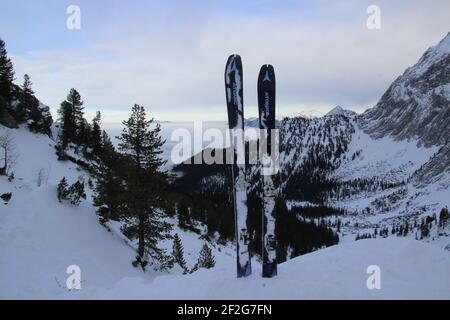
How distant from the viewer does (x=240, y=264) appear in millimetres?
10867

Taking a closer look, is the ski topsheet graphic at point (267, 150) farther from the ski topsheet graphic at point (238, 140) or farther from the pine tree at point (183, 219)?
the pine tree at point (183, 219)

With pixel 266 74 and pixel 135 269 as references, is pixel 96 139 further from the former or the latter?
pixel 266 74

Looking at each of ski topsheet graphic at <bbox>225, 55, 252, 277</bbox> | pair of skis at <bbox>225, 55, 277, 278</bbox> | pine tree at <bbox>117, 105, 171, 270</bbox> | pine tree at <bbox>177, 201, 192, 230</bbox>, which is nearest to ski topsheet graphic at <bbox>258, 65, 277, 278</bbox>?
pair of skis at <bbox>225, 55, 277, 278</bbox>

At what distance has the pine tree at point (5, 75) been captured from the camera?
5406 cm

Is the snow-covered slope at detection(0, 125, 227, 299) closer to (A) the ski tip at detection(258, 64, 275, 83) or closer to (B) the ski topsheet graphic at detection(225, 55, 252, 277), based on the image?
(B) the ski topsheet graphic at detection(225, 55, 252, 277)

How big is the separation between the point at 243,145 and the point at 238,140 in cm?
Result: 41

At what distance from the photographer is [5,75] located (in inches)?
2169

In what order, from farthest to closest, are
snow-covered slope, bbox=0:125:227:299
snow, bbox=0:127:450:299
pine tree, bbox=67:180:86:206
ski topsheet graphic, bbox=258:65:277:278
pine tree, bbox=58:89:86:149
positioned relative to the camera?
pine tree, bbox=58:89:86:149 < pine tree, bbox=67:180:86:206 < snow-covered slope, bbox=0:125:227:299 < ski topsheet graphic, bbox=258:65:277:278 < snow, bbox=0:127:450:299

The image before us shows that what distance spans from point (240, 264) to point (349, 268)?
3.39 m

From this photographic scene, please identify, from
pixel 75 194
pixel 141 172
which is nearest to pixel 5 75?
pixel 75 194

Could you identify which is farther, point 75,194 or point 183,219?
point 183,219

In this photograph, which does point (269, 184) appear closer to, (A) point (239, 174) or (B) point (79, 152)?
(A) point (239, 174)

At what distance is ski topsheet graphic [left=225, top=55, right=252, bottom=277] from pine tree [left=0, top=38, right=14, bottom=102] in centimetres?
5246

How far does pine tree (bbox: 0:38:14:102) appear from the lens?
177 ft
